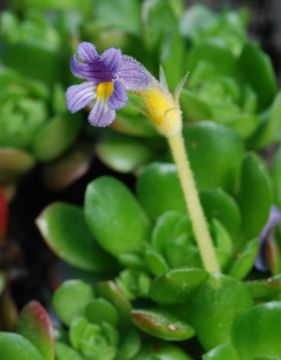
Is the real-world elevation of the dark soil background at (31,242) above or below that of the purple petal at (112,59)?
below

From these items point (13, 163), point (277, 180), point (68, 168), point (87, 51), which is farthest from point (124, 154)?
point (87, 51)

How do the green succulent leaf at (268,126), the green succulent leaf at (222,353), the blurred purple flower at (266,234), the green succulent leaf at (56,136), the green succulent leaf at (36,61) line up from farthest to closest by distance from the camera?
the green succulent leaf at (36,61) → the green succulent leaf at (56,136) → the green succulent leaf at (268,126) → the blurred purple flower at (266,234) → the green succulent leaf at (222,353)

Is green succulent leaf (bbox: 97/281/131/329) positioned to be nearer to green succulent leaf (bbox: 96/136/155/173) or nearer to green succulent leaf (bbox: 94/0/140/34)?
green succulent leaf (bbox: 96/136/155/173)

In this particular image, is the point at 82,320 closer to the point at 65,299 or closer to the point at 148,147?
the point at 65,299

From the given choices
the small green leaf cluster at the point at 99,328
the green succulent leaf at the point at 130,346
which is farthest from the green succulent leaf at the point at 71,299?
the green succulent leaf at the point at 130,346

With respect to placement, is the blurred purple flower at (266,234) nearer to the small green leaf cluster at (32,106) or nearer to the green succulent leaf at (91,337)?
the green succulent leaf at (91,337)

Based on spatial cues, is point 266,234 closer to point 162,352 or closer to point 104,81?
point 162,352

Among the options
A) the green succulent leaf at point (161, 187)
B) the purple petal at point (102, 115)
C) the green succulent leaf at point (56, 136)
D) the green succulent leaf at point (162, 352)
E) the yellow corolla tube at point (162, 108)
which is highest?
the purple petal at point (102, 115)
